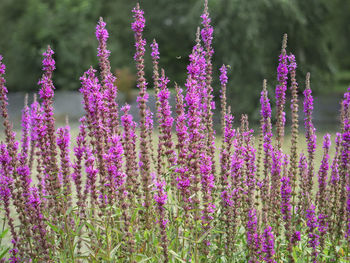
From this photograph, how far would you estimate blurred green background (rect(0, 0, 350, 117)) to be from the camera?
18969mm

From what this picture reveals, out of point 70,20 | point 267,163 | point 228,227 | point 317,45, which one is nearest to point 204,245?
point 228,227

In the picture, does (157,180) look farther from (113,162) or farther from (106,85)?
(106,85)

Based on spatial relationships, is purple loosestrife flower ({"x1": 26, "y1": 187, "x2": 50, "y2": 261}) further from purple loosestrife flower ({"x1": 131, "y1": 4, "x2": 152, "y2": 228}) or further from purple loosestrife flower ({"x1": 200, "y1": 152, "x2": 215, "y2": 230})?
purple loosestrife flower ({"x1": 200, "y1": 152, "x2": 215, "y2": 230})

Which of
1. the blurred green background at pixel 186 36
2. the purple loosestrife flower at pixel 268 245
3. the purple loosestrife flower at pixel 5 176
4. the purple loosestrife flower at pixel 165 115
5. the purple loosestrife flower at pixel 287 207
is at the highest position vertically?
the blurred green background at pixel 186 36

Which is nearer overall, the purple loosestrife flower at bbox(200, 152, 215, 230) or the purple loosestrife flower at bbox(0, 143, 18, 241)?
the purple loosestrife flower at bbox(200, 152, 215, 230)

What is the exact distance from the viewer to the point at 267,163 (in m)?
4.67

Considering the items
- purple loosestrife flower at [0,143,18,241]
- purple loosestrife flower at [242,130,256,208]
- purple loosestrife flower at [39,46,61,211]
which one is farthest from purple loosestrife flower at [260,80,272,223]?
purple loosestrife flower at [0,143,18,241]

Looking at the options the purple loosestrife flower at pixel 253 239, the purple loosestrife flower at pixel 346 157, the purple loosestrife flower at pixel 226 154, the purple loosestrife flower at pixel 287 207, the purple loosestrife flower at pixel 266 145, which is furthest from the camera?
the purple loosestrife flower at pixel 266 145

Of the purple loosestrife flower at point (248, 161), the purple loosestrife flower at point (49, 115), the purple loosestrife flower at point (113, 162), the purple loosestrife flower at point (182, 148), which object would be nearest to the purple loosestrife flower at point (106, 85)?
the purple loosestrife flower at point (113, 162)

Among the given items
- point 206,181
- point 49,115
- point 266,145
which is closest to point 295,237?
point 206,181

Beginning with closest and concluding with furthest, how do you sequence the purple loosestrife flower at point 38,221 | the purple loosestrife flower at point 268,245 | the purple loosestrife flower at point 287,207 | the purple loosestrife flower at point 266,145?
the purple loosestrife flower at point 268,245
the purple loosestrife flower at point 287,207
the purple loosestrife flower at point 38,221
the purple loosestrife flower at point 266,145

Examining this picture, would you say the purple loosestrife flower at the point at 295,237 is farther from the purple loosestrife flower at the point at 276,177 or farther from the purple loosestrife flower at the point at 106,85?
the purple loosestrife flower at the point at 106,85

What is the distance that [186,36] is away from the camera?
74.5 feet

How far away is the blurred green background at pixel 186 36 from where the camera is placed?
747 inches
